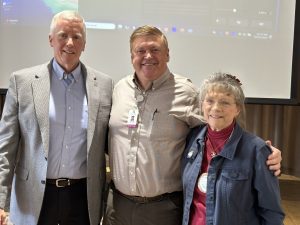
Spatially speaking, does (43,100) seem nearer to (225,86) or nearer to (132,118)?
(132,118)

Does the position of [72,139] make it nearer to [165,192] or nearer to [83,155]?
[83,155]

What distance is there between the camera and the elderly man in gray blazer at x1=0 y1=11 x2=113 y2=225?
1.86 metres

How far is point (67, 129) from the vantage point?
1.88 m

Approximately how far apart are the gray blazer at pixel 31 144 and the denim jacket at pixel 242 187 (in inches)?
23.6

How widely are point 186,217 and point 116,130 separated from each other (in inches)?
21.3

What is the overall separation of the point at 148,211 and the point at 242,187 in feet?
1.61

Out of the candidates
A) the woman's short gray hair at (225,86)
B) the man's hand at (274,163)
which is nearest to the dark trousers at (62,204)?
the woman's short gray hair at (225,86)

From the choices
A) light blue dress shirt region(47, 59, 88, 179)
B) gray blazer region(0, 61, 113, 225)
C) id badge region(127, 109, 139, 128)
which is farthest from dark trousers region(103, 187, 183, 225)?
id badge region(127, 109, 139, 128)

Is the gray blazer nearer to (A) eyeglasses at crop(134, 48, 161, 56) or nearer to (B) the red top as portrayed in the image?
(A) eyeglasses at crop(134, 48, 161, 56)

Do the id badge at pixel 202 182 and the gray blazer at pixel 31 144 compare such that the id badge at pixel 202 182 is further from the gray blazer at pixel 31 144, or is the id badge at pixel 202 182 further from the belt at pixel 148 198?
the gray blazer at pixel 31 144

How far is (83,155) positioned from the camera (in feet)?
6.27

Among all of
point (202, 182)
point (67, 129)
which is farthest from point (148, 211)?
point (67, 129)

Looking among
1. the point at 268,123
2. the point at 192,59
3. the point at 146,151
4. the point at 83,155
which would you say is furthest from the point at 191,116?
the point at 268,123

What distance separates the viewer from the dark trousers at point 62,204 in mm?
1889
